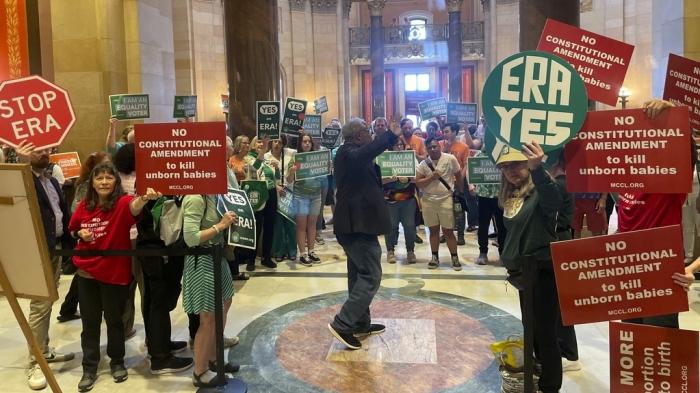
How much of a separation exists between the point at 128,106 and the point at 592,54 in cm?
648

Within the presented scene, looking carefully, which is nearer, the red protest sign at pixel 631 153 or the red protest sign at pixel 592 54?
the red protest sign at pixel 631 153

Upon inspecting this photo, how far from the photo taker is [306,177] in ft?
26.7

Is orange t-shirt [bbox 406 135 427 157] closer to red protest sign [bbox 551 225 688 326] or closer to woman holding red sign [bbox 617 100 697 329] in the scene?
woman holding red sign [bbox 617 100 697 329]

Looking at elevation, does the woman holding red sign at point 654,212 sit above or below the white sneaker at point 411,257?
above

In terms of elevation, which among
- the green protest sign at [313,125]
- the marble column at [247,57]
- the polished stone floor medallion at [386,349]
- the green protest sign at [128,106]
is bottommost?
the polished stone floor medallion at [386,349]

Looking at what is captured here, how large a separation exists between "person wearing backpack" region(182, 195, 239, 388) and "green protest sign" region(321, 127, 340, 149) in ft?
23.9

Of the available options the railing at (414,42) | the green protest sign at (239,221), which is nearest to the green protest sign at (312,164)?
the green protest sign at (239,221)

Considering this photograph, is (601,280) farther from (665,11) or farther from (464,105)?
(464,105)

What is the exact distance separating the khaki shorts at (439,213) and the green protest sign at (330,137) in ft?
12.8

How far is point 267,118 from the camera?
8.18 m

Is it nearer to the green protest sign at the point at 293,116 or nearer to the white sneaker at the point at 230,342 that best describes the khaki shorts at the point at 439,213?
the green protest sign at the point at 293,116

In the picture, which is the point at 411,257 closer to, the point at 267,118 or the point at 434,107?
the point at 267,118

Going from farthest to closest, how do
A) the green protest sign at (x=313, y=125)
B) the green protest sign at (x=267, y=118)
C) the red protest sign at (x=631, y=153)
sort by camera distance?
1. the green protest sign at (x=313, y=125)
2. the green protest sign at (x=267, y=118)
3. the red protest sign at (x=631, y=153)

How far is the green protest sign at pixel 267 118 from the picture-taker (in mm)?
8125
